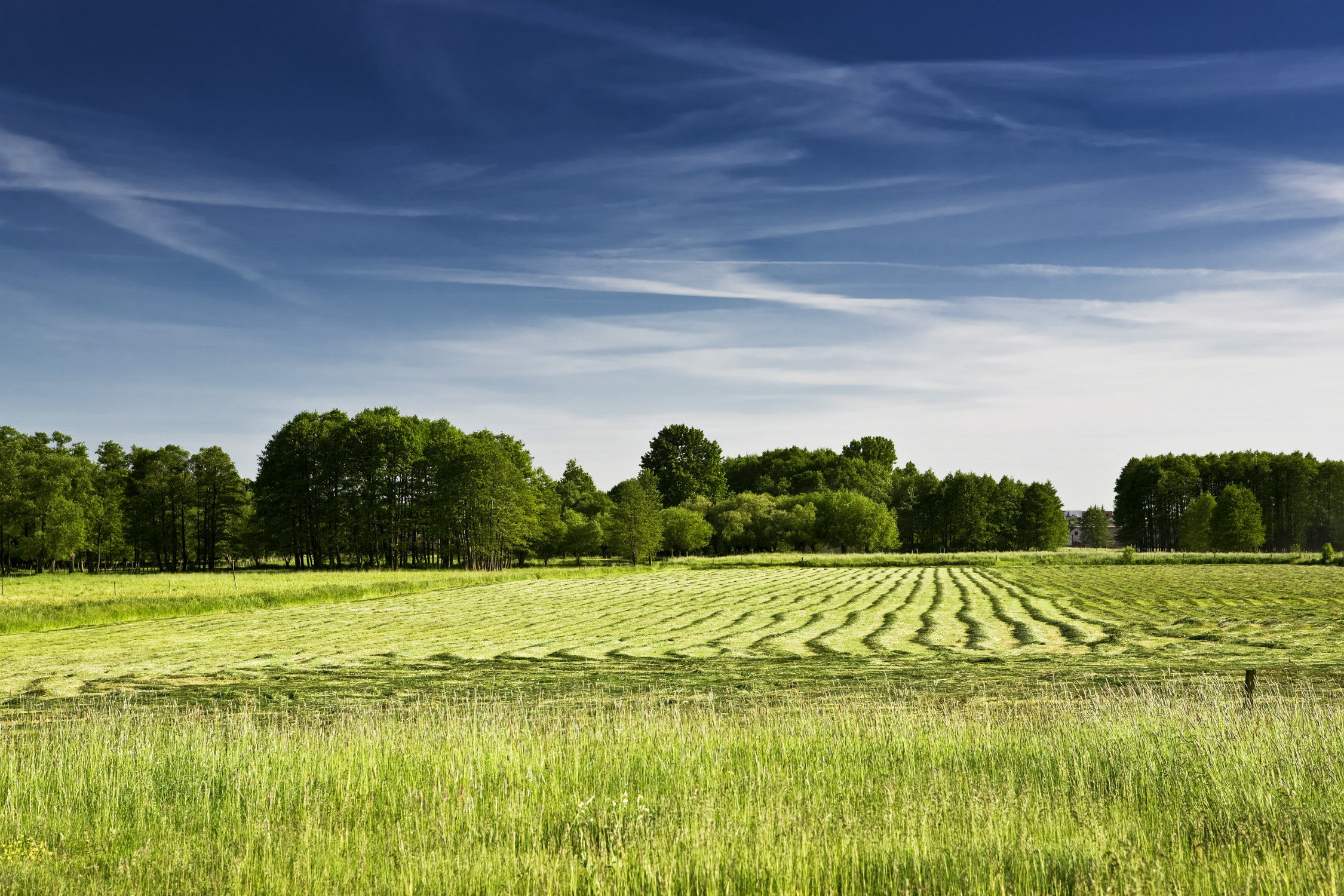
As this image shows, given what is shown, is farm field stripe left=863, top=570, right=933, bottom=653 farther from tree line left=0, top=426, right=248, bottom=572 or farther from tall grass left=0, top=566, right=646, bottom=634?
tree line left=0, top=426, right=248, bottom=572

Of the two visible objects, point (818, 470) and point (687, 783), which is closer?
point (687, 783)

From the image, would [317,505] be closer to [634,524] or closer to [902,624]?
[634,524]

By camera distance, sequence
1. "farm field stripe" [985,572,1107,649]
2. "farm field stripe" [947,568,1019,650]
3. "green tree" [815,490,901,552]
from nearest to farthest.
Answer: "farm field stripe" [947,568,1019,650], "farm field stripe" [985,572,1107,649], "green tree" [815,490,901,552]

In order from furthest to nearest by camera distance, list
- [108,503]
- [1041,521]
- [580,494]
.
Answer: [580,494]
[1041,521]
[108,503]

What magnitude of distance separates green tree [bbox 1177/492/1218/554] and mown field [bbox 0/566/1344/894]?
324 ft

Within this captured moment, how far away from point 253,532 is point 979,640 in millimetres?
69030

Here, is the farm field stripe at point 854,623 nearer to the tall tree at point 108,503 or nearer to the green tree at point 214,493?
the green tree at point 214,493

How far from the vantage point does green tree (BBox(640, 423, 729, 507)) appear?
131m

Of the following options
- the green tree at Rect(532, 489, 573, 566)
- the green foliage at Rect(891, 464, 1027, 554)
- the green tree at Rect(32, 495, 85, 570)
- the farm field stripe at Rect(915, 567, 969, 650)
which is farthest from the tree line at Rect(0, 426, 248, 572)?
the green foliage at Rect(891, 464, 1027, 554)

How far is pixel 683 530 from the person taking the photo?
101125 mm

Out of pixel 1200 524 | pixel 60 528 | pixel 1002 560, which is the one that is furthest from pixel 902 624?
pixel 1200 524

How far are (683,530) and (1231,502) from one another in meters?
64.2

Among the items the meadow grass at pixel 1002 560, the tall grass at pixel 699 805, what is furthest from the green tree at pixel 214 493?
the tall grass at pixel 699 805

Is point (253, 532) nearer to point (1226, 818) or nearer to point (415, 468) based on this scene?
point (415, 468)
